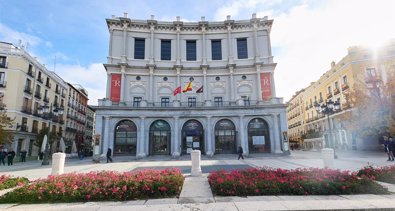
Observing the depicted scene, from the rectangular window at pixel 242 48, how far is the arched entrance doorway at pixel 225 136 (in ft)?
38.4

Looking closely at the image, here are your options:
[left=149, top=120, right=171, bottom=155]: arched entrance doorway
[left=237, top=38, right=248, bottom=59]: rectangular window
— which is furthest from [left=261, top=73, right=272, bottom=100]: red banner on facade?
[left=149, top=120, right=171, bottom=155]: arched entrance doorway

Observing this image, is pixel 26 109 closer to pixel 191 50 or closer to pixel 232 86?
pixel 191 50

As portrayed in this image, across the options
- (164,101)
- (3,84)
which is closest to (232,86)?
(164,101)

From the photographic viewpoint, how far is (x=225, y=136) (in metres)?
30.0

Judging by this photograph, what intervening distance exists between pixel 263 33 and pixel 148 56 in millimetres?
18739

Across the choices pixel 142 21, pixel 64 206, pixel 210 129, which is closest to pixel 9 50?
pixel 142 21

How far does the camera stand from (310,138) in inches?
1821

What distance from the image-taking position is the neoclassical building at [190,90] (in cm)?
2917

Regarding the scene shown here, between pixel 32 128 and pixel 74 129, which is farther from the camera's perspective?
pixel 74 129

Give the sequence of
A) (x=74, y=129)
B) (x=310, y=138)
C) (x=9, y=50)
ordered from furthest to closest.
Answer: (x=74, y=129) → (x=310, y=138) → (x=9, y=50)

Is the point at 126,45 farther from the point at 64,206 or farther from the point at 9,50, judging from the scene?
the point at 64,206

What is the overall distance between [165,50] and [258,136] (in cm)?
1972

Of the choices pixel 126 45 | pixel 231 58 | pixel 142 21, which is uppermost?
pixel 142 21

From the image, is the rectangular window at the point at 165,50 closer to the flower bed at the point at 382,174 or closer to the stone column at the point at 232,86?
the stone column at the point at 232,86
